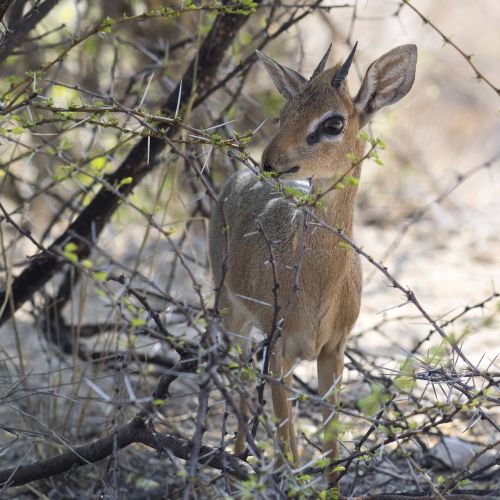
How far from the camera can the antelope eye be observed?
404 centimetres

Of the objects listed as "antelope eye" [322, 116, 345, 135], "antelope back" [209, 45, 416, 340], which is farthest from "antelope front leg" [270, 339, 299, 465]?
"antelope eye" [322, 116, 345, 135]

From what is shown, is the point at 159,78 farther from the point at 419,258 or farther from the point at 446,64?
the point at 446,64

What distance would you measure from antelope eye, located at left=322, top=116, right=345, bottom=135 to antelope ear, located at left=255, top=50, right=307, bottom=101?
0.35m

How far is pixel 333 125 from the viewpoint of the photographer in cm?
405

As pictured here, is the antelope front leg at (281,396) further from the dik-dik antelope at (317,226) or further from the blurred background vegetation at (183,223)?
the blurred background vegetation at (183,223)

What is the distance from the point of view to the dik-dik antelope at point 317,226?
396 cm

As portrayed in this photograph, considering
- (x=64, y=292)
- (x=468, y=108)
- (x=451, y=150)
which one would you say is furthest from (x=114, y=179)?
(x=468, y=108)

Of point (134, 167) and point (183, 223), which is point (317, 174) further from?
point (183, 223)

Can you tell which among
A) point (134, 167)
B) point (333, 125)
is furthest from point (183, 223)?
point (333, 125)

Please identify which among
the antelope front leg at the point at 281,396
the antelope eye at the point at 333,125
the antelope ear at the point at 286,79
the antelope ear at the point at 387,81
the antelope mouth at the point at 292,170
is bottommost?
the antelope front leg at the point at 281,396

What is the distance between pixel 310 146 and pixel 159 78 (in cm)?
235

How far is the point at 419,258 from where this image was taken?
29.6 ft

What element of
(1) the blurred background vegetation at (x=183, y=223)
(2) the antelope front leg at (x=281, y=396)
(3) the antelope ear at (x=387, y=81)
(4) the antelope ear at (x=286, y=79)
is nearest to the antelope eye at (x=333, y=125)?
(3) the antelope ear at (x=387, y=81)

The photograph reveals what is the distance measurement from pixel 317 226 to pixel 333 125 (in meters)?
0.51
